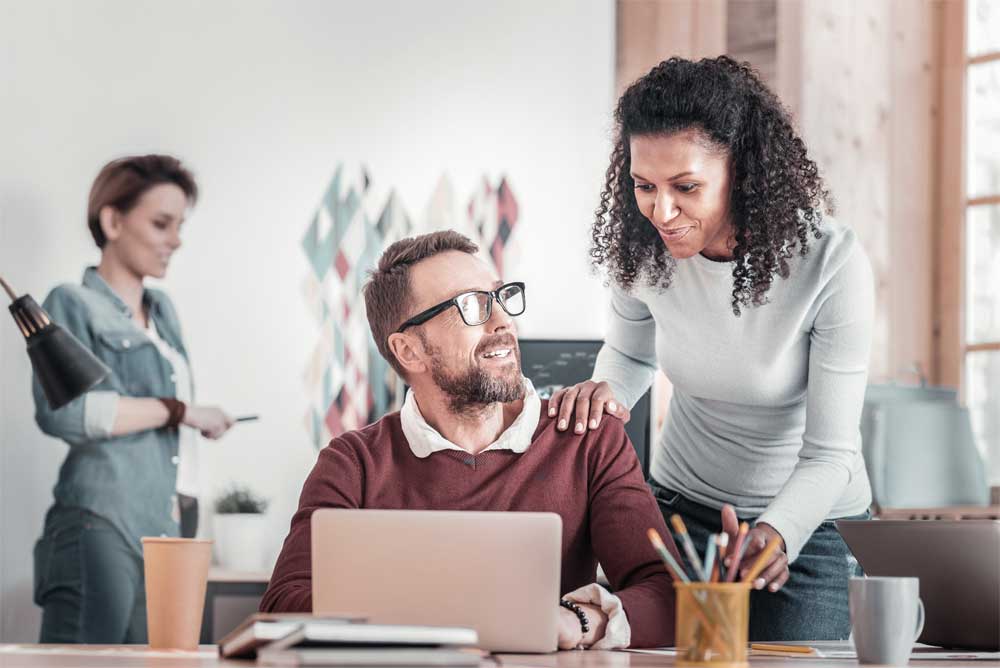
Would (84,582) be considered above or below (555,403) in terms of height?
below

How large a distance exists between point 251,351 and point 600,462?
238 centimetres

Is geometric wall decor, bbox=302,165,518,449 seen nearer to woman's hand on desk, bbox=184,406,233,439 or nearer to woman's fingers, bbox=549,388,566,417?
woman's hand on desk, bbox=184,406,233,439

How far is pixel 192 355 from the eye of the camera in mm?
3988

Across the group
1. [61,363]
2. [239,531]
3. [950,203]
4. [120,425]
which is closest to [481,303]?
[61,363]

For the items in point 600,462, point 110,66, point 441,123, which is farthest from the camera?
point 441,123

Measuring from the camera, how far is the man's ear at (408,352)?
6.83ft

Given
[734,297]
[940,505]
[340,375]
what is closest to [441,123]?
[340,375]

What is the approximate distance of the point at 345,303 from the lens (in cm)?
441

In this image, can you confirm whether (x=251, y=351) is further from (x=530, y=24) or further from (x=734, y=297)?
(x=734, y=297)

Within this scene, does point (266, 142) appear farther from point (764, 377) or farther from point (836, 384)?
point (836, 384)

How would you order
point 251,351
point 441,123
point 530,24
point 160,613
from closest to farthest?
point 160,613
point 251,351
point 441,123
point 530,24

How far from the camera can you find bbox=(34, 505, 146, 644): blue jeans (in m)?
3.48

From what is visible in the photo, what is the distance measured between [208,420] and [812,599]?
2163 mm

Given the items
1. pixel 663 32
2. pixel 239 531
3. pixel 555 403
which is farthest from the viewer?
pixel 663 32
